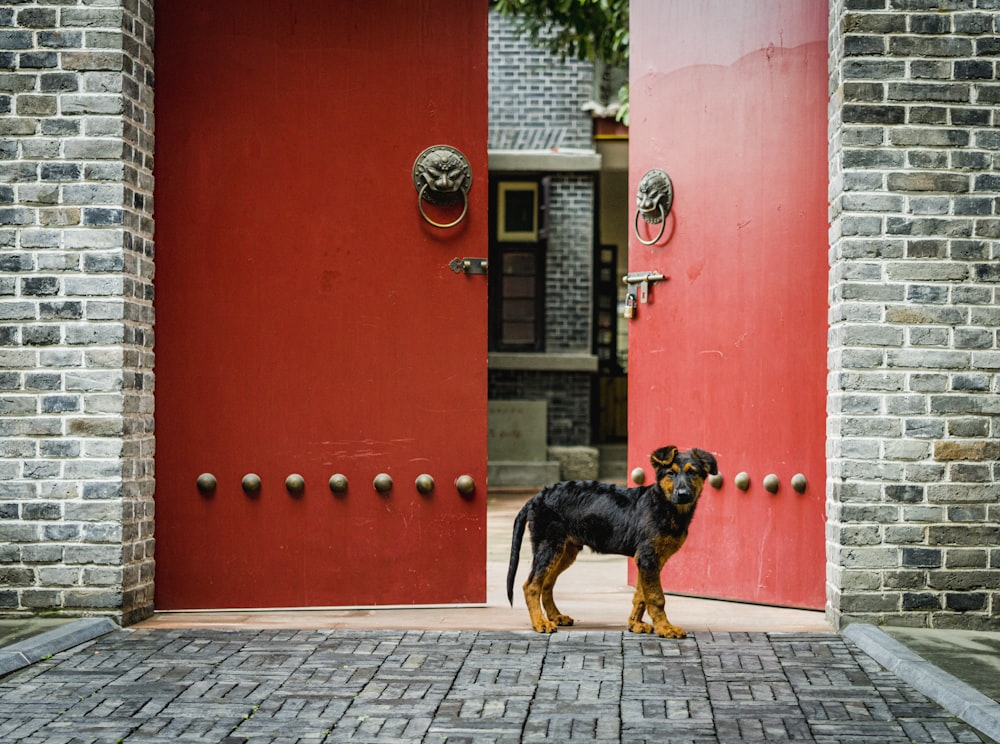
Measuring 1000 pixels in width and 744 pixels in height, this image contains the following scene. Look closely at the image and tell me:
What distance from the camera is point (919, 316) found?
5.20 metres

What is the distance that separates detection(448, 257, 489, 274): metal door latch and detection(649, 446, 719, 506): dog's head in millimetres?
1354

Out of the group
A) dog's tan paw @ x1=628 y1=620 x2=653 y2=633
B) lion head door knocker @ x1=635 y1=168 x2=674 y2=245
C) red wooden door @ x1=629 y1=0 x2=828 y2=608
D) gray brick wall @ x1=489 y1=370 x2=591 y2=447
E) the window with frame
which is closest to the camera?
dog's tan paw @ x1=628 y1=620 x2=653 y2=633

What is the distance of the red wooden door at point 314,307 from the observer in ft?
18.6

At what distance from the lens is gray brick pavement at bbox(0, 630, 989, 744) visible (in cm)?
367

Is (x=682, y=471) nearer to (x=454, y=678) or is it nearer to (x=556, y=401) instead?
(x=454, y=678)

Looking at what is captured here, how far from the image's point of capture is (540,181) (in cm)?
1538

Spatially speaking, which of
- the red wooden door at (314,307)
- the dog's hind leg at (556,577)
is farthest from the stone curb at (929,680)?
the red wooden door at (314,307)

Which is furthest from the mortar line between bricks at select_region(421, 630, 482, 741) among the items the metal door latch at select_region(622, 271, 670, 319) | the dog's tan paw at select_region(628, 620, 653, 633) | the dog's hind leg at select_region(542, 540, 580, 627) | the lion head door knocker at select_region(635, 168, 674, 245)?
the lion head door knocker at select_region(635, 168, 674, 245)

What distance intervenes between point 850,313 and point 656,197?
1.39m

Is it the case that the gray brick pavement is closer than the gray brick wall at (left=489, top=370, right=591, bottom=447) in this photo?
Yes

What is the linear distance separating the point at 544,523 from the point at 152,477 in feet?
6.12

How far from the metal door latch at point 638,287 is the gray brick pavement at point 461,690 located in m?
1.94

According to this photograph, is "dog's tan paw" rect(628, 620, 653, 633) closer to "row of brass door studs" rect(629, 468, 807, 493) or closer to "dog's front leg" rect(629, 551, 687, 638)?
"dog's front leg" rect(629, 551, 687, 638)

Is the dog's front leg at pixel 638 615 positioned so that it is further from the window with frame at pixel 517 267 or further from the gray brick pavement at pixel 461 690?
the window with frame at pixel 517 267
